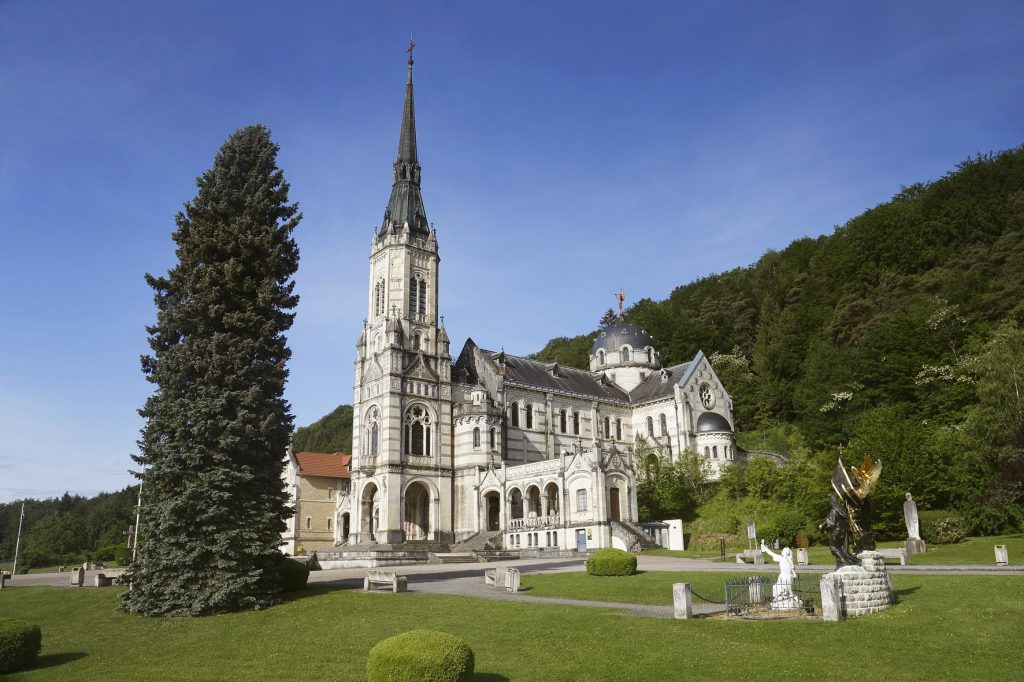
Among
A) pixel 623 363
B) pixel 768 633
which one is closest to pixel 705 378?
pixel 623 363

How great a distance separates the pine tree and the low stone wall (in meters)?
17.4

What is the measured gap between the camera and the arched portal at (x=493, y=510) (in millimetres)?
58812

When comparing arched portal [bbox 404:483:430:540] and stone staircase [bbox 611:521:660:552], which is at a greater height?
arched portal [bbox 404:483:430:540]

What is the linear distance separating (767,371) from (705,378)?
13.5 meters

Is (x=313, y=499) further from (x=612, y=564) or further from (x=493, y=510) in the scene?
(x=612, y=564)

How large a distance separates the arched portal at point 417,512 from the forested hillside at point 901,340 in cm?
2457

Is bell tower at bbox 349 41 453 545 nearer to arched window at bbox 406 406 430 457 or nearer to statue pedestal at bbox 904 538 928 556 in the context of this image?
arched window at bbox 406 406 430 457

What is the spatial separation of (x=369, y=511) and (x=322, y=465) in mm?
17335

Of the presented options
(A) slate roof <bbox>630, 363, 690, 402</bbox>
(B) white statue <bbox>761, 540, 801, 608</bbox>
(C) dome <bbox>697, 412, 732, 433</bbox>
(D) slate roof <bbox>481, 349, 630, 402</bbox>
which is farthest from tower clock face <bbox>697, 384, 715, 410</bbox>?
(B) white statue <bbox>761, 540, 801, 608</bbox>

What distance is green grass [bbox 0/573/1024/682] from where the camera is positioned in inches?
606

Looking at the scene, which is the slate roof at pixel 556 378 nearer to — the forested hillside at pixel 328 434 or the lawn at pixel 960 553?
the lawn at pixel 960 553

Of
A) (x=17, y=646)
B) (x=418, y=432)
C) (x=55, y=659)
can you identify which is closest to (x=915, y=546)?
(x=55, y=659)

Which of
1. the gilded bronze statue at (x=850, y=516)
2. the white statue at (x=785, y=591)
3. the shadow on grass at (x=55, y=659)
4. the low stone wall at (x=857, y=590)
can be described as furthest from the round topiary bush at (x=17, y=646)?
the gilded bronze statue at (x=850, y=516)

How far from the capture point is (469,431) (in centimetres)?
5909
